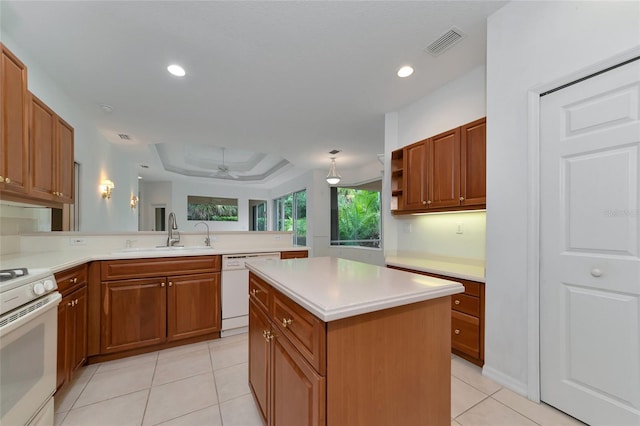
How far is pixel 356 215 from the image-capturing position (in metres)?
6.41

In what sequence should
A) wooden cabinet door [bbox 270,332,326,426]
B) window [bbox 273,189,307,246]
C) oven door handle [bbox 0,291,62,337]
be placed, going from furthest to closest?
window [bbox 273,189,307,246], oven door handle [bbox 0,291,62,337], wooden cabinet door [bbox 270,332,326,426]

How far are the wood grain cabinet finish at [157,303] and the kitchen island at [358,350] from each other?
1612 millimetres

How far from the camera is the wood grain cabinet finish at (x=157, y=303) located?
2.29m

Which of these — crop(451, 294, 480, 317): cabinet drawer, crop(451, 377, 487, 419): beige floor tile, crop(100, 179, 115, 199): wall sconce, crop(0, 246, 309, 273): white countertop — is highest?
crop(100, 179, 115, 199): wall sconce

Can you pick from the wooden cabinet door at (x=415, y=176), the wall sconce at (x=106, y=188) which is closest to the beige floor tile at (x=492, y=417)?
the wooden cabinet door at (x=415, y=176)

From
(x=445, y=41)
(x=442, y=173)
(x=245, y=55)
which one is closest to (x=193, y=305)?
(x=245, y=55)

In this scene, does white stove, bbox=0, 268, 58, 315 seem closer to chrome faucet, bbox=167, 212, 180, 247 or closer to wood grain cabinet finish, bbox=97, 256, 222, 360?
wood grain cabinet finish, bbox=97, 256, 222, 360

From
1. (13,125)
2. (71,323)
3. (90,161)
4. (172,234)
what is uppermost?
(90,161)

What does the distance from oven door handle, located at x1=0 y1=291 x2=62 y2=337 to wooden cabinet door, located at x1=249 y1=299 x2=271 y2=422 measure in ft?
3.36

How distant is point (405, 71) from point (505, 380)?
2.73m

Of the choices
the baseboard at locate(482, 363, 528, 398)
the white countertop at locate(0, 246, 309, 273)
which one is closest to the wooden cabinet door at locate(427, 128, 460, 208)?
the baseboard at locate(482, 363, 528, 398)

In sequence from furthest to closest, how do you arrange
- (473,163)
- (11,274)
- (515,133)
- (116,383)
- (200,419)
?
(473,163), (116,383), (515,133), (200,419), (11,274)

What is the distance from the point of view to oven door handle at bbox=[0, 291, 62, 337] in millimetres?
1054

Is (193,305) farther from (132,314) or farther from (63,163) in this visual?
(63,163)
